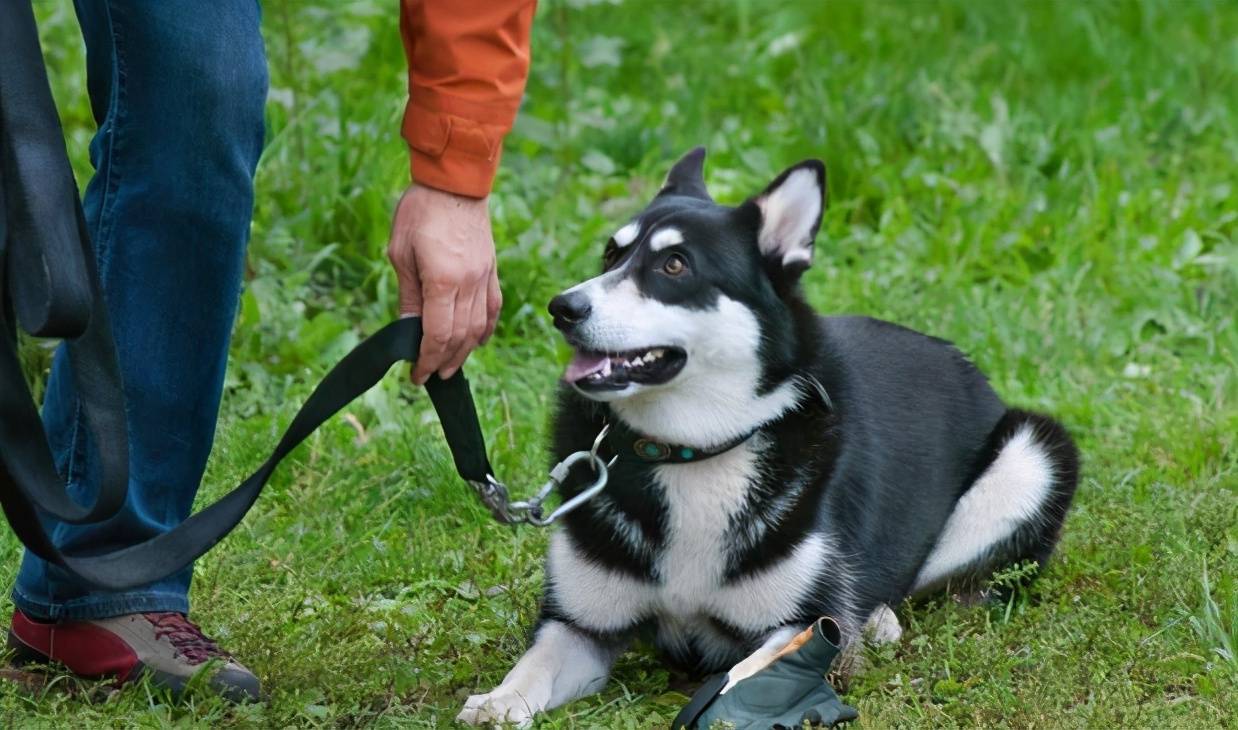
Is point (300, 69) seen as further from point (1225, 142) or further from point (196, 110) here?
point (1225, 142)

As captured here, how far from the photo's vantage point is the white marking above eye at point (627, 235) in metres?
2.92

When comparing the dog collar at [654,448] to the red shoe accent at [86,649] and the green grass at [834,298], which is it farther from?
the red shoe accent at [86,649]

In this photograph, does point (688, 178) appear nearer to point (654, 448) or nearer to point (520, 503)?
point (654, 448)

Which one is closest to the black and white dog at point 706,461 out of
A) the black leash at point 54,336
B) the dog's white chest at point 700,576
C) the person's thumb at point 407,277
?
the dog's white chest at point 700,576

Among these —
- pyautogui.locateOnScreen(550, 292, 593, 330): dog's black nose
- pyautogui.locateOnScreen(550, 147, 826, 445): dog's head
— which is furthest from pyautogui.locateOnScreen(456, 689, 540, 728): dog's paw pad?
pyautogui.locateOnScreen(550, 292, 593, 330): dog's black nose

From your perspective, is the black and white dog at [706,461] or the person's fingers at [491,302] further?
the black and white dog at [706,461]

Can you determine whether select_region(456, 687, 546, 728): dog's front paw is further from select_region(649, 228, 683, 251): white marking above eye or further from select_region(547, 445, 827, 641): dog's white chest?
select_region(649, 228, 683, 251): white marking above eye

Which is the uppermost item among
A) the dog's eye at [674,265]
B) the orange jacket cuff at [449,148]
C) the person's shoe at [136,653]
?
the orange jacket cuff at [449,148]

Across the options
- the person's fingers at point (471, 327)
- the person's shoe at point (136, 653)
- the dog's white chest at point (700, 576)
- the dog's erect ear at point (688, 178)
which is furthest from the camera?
the dog's erect ear at point (688, 178)

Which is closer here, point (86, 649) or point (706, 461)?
point (86, 649)

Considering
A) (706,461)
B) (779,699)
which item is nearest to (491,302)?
(706,461)

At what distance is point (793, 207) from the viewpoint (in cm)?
289

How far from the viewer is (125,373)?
8.42 ft

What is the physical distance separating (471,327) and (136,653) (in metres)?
0.84
